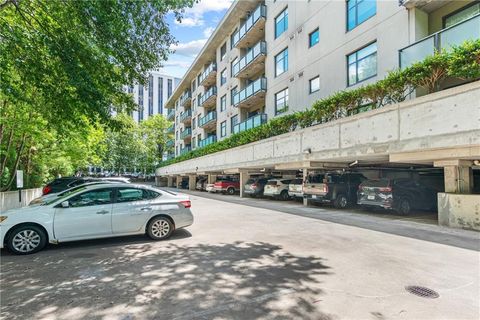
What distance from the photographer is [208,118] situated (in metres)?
37.3

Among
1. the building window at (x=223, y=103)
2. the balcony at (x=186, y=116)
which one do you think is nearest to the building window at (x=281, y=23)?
the building window at (x=223, y=103)

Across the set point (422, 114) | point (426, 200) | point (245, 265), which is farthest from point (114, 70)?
point (426, 200)

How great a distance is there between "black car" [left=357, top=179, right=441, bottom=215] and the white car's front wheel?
11.1 metres

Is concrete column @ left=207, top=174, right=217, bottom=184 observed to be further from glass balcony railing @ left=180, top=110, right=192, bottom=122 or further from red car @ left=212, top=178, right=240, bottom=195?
glass balcony railing @ left=180, top=110, right=192, bottom=122

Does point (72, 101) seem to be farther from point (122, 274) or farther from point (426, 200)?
point (426, 200)

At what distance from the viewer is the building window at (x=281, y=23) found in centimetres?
2206

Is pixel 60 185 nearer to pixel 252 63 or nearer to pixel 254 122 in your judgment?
pixel 254 122

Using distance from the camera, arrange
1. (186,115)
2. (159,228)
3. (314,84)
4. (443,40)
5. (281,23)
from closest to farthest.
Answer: (159,228) → (443,40) → (314,84) → (281,23) → (186,115)

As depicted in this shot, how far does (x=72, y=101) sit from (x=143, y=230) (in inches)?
157

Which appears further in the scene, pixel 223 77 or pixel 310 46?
pixel 223 77

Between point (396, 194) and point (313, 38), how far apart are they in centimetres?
1152

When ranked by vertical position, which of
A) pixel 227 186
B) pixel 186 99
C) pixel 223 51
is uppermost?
pixel 223 51

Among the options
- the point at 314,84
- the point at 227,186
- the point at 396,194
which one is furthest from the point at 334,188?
the point at 227,186

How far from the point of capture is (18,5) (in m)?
8.04
